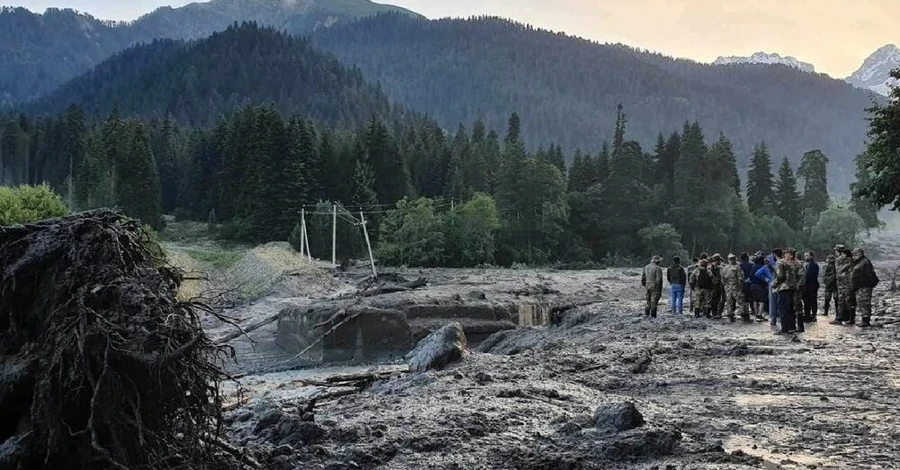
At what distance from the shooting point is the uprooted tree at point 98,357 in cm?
537

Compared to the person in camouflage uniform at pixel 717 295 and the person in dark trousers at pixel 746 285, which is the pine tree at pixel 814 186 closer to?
the person in camouflage uniform at pixel 717 295

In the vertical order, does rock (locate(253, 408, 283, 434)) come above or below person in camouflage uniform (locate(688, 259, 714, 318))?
below

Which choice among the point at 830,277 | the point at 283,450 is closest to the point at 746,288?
the point at 830,277

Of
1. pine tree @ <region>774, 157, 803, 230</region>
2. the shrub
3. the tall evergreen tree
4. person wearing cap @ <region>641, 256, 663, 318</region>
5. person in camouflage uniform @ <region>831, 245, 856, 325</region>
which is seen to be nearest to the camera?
person in camouflage uniform @ <region>831, 245, 856, 325</region>

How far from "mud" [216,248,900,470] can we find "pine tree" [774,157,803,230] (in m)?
75.6

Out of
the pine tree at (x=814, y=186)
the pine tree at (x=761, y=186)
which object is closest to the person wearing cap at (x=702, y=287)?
the pine tree at (x=761, y=186)

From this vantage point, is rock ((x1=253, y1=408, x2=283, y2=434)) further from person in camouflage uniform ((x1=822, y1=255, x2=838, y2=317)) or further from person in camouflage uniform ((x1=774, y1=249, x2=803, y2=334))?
person in camouflage uniform ((x1=822, y1=255, x2=838, y2=317))

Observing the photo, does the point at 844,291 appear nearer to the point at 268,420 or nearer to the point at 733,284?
the point at 733,284

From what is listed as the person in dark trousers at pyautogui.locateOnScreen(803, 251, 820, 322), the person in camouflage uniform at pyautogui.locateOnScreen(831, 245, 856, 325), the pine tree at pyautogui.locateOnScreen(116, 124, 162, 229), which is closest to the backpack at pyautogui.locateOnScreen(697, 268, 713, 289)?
the person in dark trousers at pyautogui.locateOnScreen(803, 251, 820, 322)

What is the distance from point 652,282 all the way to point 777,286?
5879 millimetres

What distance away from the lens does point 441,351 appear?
16.1 metres

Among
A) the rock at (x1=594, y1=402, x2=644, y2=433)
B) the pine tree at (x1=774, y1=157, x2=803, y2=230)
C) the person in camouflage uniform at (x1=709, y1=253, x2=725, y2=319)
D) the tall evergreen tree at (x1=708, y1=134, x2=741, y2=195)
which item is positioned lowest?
the rock at (x1=594, y1=402, x2=644, y2=433)

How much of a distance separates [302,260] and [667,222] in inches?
1701

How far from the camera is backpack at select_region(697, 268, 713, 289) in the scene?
21.8 metres
